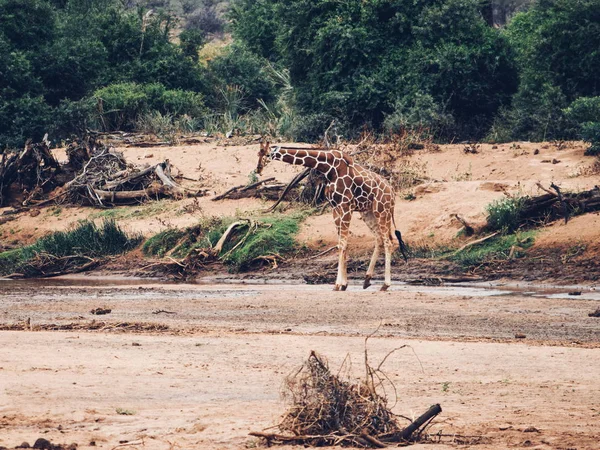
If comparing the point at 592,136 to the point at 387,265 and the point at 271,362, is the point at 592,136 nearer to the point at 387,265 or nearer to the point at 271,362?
the point at 387,265

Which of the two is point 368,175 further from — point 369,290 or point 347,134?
point 347,134

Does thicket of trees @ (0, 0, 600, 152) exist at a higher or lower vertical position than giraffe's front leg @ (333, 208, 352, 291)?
higher

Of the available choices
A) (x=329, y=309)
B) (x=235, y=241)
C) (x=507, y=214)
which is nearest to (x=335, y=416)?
(x=329, y=309)

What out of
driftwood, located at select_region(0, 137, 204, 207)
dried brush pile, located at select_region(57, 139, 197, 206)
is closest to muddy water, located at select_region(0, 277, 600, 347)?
dried brush pile, located at select_region(57, 139, 197, 206)

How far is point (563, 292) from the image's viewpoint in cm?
1547

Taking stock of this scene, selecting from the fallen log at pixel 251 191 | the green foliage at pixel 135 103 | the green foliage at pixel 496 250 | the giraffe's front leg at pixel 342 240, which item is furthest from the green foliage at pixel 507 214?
the green foliage at pixel 135 103

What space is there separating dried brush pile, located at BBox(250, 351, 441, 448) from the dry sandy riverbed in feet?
0.89

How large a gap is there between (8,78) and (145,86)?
4.48 metres

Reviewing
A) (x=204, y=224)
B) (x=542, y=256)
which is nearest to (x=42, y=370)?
(x=542, y=256)

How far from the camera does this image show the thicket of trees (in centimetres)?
2627

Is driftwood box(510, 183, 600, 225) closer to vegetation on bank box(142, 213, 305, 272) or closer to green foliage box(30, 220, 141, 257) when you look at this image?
vegetation on bank box(142, 213, 305, 272)

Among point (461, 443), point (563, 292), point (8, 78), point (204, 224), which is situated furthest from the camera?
point (8, 78)

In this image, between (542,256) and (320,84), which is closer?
(542,256)

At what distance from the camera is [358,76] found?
28172mm
